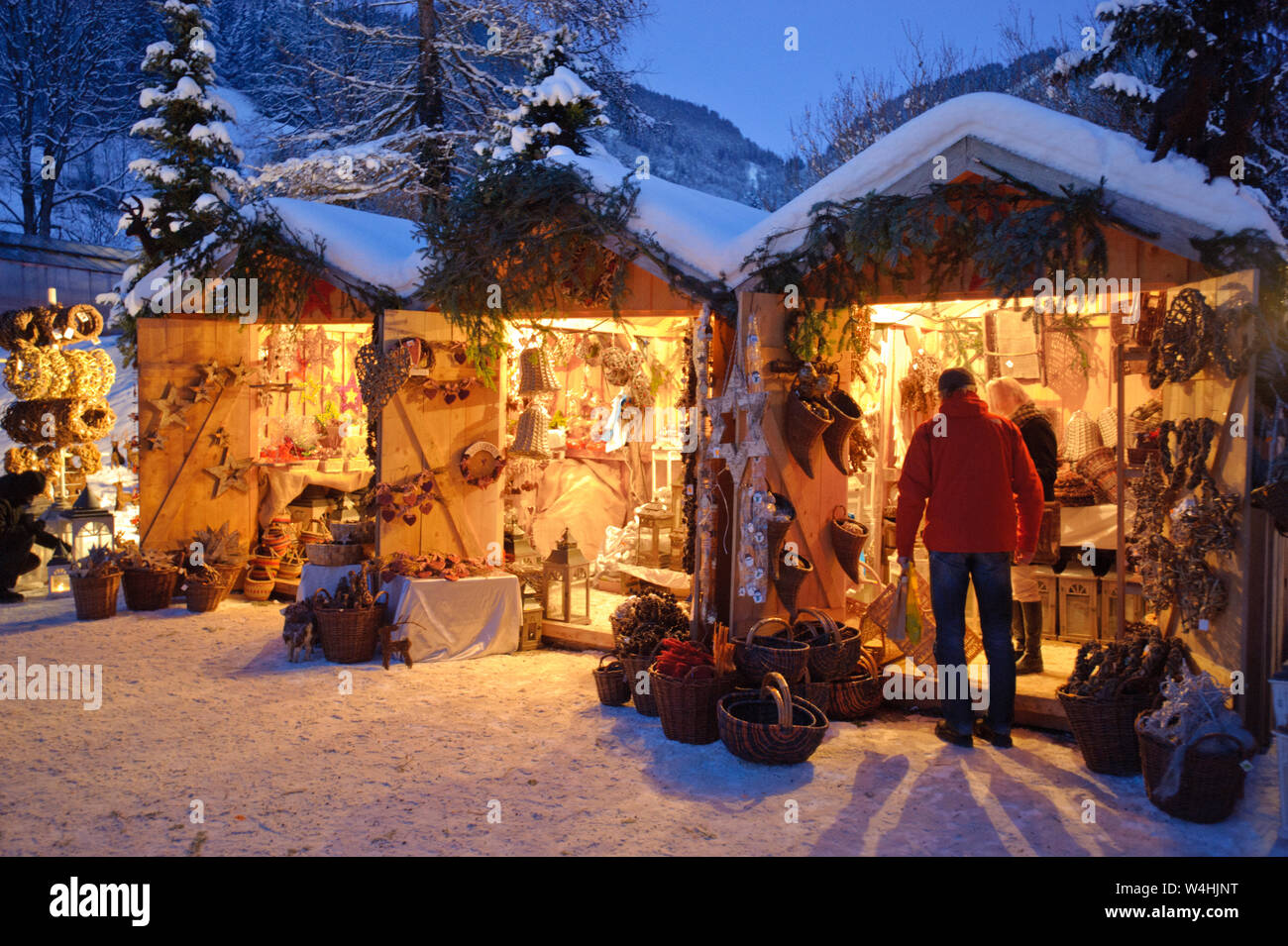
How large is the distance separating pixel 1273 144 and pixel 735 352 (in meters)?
9.77

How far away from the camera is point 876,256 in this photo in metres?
5.57

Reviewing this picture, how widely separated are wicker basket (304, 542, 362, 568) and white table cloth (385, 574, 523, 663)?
0.48 meters

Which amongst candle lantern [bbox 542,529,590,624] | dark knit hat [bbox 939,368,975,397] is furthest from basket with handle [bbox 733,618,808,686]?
candle lantern [bbox 542,529,590,624]

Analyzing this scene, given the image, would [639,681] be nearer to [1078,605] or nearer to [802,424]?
[802,424]

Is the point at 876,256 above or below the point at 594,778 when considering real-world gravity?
above

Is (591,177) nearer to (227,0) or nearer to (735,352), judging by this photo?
(735,352)

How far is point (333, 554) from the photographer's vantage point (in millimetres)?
7562

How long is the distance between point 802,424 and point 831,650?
1.50 m

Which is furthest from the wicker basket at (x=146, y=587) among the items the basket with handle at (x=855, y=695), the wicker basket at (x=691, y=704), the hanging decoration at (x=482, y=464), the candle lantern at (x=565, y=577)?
the basket with handle at (x=855, y=695)

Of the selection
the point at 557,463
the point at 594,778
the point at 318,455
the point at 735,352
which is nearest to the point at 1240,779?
the point at 594,778

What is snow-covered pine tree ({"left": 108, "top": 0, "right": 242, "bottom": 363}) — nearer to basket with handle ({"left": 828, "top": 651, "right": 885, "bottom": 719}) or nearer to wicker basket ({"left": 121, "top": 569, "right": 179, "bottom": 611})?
wicker basket ({"left": 121, "top": 569, "right": 179, "bottom": 611})

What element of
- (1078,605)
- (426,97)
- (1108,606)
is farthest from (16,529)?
(426,97)

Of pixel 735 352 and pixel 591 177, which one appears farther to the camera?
pixel 591 177

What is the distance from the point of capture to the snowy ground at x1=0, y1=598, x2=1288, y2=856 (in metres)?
3.99
